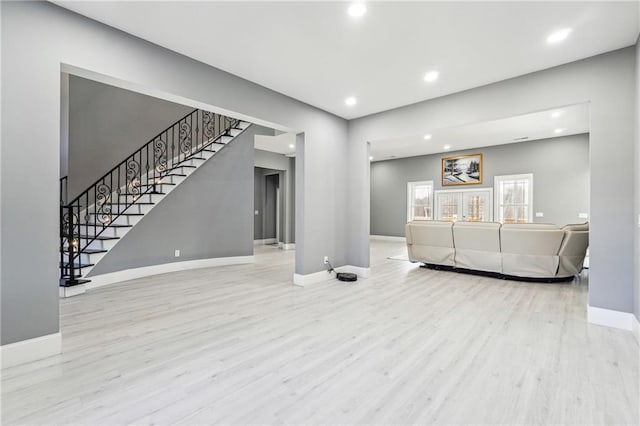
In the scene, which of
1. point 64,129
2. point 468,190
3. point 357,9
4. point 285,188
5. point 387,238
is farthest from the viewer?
point 387,238

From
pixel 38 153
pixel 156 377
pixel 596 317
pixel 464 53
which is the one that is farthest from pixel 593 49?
pixel 38 153

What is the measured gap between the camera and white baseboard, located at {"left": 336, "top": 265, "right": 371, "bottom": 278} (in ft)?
17.7

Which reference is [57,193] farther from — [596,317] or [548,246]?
[548,246]

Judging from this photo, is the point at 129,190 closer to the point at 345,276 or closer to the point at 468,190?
the point at 345,276

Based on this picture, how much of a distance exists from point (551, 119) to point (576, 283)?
12.0 ft

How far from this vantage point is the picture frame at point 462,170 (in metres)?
9.54

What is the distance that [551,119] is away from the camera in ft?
21.6

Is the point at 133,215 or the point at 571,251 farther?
the point at 133,215

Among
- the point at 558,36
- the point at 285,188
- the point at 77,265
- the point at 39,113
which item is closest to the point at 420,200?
the point at 285,188

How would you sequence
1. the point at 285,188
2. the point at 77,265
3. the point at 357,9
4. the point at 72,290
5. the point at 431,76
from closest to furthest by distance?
the point at 357,9
the point at 431,76
the point at 72,290
the point at 77,265
the point at 285,188

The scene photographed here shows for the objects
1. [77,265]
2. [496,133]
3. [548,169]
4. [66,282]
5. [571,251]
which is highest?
[496,133]

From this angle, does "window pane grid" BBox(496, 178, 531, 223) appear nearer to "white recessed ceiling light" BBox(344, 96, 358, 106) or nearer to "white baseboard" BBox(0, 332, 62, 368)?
"white recessed ceiling light" BBox(344, 96, 358, 106)

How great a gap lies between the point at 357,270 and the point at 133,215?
13.1ft

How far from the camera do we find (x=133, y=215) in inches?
202
